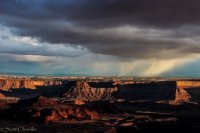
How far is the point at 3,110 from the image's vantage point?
150 meters

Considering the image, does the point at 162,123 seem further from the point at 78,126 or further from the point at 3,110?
the point at 3,110

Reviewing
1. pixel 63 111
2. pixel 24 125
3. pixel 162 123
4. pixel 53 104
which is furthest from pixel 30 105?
pixel 162 123

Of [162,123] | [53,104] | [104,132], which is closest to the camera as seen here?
[104,132]

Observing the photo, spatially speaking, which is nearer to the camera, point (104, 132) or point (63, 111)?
point (104, 132)

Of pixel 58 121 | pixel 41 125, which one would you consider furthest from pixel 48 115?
pixel 41 125

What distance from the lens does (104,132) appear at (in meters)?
102

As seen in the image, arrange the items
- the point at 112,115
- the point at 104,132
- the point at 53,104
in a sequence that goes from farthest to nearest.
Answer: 1. the point at 53,104
2. the point at 112,115
3. the point at 104,132

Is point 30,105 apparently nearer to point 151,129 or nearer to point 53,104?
point 53,104

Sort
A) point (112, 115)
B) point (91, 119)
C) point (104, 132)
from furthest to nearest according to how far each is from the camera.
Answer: point (112, 115)
point (91, 119)
point (104, 132)

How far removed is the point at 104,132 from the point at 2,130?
966 inches

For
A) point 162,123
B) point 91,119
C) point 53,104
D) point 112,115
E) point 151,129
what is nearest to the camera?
point 151,129

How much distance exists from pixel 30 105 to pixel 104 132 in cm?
6460

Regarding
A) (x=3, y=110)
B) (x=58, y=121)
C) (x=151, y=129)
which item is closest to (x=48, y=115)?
(x=58, y=121)

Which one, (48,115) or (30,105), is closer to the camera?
(48,115)
